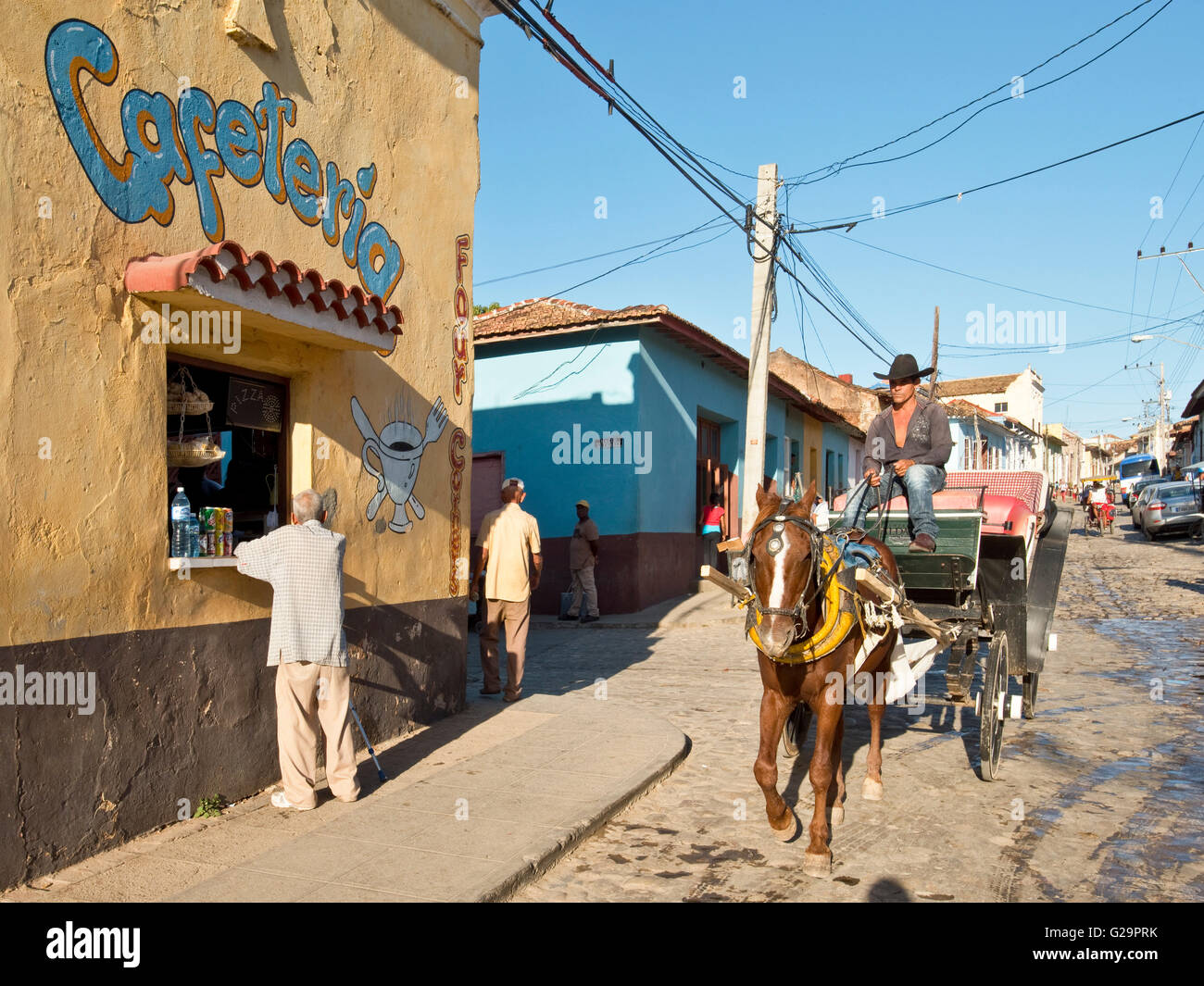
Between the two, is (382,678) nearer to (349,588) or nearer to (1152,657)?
(349,588)

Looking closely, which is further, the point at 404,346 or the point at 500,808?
the point at 404,346

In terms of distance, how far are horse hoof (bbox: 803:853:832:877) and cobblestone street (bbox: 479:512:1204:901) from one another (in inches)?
1.9

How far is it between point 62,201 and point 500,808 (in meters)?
3.96

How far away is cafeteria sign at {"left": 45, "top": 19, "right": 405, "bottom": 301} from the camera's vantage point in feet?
14.6

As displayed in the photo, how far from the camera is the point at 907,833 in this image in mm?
5086

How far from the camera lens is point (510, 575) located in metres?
8.40

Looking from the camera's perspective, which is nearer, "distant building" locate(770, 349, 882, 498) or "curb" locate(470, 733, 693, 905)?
"curb" locate(470, 733, 693, 905)

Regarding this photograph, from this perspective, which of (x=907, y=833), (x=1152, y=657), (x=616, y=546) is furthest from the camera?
(x=616, y=546)

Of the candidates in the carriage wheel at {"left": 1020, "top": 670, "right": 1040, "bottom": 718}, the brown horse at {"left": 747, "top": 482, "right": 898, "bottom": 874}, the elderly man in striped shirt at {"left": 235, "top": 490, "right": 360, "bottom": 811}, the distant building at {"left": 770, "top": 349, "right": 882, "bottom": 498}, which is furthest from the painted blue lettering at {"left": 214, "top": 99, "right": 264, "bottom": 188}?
the distant building at {"left": 770, "top": 349, "right": 882, "bottom": 498}

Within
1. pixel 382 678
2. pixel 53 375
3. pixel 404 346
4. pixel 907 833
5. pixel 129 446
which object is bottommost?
pixel 907 833

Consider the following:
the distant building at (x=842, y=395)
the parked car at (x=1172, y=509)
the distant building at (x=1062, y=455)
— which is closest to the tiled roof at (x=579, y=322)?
the distant building at (x=842, y=395)

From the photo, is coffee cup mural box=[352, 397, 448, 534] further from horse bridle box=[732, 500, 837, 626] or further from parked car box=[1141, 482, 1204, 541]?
parked car box=[1141, 482, 1204, 541]

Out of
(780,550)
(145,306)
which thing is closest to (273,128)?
(145,306)

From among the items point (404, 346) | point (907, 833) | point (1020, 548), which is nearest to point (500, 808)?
point (907, 833)
